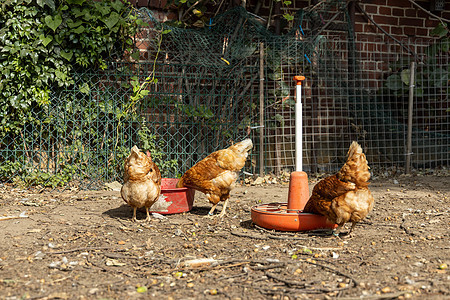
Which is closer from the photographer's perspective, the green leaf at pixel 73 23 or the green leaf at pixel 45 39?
the green leaf at pixel 45 39

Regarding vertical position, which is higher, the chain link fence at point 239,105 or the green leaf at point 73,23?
the green leaf at point 73,23

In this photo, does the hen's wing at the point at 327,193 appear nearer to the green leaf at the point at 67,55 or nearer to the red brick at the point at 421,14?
the green leaf at the point at 67,55

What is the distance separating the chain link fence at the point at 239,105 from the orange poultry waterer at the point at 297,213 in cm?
276

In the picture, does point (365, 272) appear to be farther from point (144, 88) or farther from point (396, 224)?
point (144, 88)

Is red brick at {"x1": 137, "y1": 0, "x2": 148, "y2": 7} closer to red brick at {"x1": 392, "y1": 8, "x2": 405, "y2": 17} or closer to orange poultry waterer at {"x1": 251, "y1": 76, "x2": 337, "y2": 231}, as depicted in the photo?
orange poultry waterer at {"x1": 251, "y1": 76, "x2": 337, "y2": 231}

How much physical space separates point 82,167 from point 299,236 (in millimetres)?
3618

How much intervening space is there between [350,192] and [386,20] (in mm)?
5748

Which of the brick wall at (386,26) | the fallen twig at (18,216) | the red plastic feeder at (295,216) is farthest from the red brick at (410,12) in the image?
the fallen twig at (18,216)

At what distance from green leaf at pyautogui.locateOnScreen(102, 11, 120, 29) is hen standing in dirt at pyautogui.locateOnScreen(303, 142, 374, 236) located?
4005 mm

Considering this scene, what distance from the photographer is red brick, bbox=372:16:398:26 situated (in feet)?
26.9

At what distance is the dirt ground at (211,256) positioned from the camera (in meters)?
2.64

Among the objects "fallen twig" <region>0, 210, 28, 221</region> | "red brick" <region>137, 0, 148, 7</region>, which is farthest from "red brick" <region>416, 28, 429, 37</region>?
Answer: "fallen twig" <region>0, 210, 28, 221</region>

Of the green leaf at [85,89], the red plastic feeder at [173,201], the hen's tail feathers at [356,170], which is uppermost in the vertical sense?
the green leaf at [85,89]

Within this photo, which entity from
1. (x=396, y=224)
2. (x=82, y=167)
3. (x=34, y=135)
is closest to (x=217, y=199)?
(x=396, y=224)
